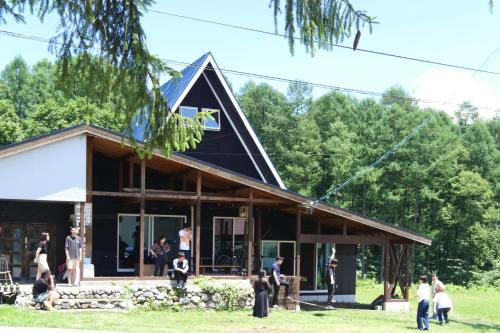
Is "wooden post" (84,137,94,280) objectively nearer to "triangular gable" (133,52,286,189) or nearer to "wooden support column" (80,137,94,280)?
"wooden support column" (80,137,94,280)

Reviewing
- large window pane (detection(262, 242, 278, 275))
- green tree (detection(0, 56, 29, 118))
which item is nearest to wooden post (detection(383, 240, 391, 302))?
large window pane (detection(262, 242, 278, 275))

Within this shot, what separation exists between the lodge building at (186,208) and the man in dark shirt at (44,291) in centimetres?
210

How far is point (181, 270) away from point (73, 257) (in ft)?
9.53

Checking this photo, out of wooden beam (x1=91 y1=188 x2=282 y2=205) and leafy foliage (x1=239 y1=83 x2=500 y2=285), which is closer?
wooden beam (x1=91 y1=188 x2=282 y2=205)

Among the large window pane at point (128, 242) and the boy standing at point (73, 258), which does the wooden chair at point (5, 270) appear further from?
the large window pane at point (128, 242)

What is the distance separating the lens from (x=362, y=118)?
57.9m

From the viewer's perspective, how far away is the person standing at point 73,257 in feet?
59.4

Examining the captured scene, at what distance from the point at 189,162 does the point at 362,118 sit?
40.0m

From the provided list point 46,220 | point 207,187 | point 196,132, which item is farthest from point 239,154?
point 196,132

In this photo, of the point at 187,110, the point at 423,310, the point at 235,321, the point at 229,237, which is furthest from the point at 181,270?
the point at 187,110

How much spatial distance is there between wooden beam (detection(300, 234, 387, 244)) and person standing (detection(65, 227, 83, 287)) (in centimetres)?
715

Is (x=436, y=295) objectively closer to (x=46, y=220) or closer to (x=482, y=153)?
(x=46, y=220)

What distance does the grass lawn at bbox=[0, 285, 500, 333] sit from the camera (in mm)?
14253

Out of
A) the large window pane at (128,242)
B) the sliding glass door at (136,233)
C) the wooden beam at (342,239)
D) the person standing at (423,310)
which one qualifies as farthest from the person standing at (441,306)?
the large window pane at (128,242)
